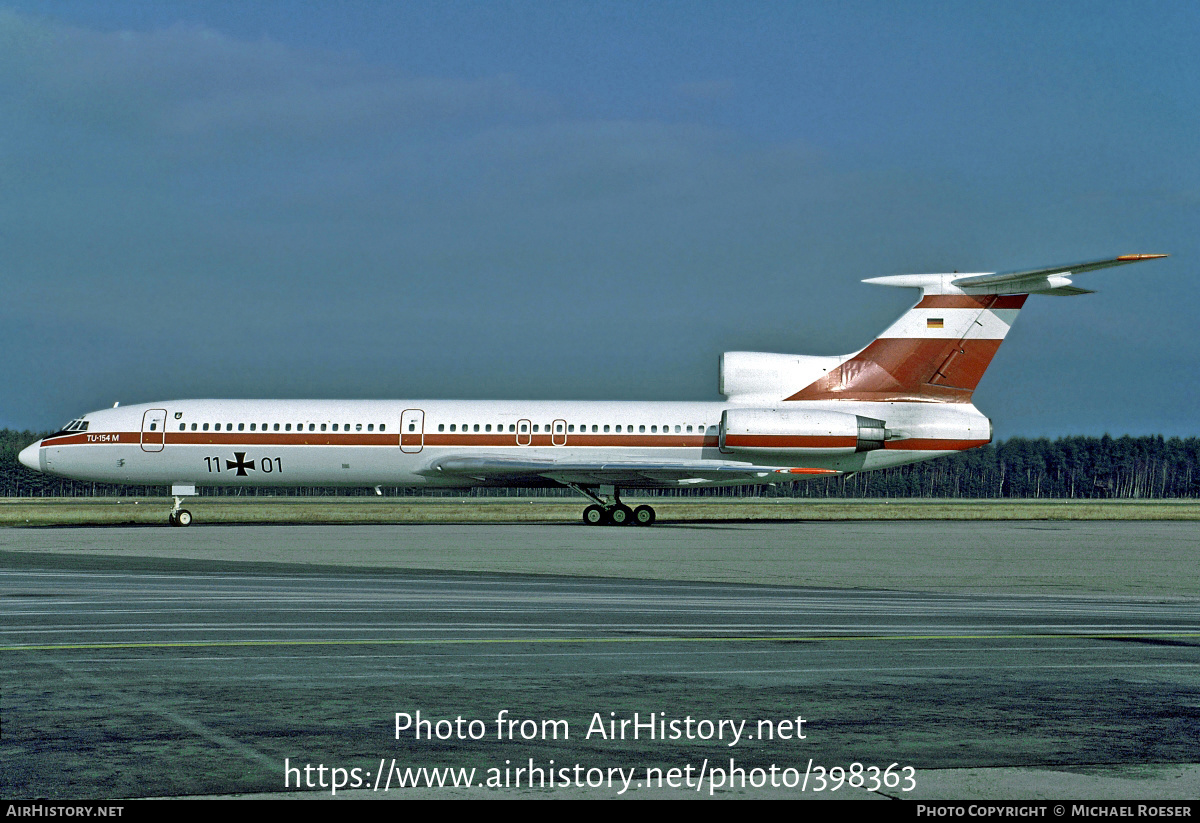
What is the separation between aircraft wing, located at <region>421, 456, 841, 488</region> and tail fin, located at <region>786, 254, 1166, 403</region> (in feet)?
11.0

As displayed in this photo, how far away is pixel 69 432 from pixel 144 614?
27.7 meters

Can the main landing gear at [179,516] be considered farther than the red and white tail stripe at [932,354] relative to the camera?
No

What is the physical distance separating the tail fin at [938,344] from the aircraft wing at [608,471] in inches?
132

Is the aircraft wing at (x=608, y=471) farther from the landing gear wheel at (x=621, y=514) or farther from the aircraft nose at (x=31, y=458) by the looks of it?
the aircraft nose at (x=31, y=458)

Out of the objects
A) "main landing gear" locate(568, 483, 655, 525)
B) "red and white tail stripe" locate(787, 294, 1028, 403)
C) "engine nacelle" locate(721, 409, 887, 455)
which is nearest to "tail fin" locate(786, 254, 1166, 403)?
"red and white tail stripe" locate(787, 294, 1028, 403)

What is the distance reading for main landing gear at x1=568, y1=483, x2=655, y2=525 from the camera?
36031mm

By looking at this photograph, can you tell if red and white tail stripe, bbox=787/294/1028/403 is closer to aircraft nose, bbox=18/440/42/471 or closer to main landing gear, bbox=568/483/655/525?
main landing gear, bbox=568/483/655/525

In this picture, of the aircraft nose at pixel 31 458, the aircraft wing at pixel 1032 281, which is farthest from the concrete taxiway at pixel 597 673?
the aircraft nose at pixel 31 458

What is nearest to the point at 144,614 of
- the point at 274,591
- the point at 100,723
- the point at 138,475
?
the point at 274,591

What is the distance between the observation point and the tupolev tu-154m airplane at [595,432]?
117ft

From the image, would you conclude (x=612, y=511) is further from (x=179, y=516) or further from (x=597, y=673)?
(x=597, y=673)

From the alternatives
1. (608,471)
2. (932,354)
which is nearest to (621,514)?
(608,471)

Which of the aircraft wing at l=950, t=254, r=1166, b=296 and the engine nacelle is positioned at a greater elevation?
the aircraft wing at l=950, t=254, r=1166, b=296

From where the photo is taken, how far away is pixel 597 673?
8.66m
